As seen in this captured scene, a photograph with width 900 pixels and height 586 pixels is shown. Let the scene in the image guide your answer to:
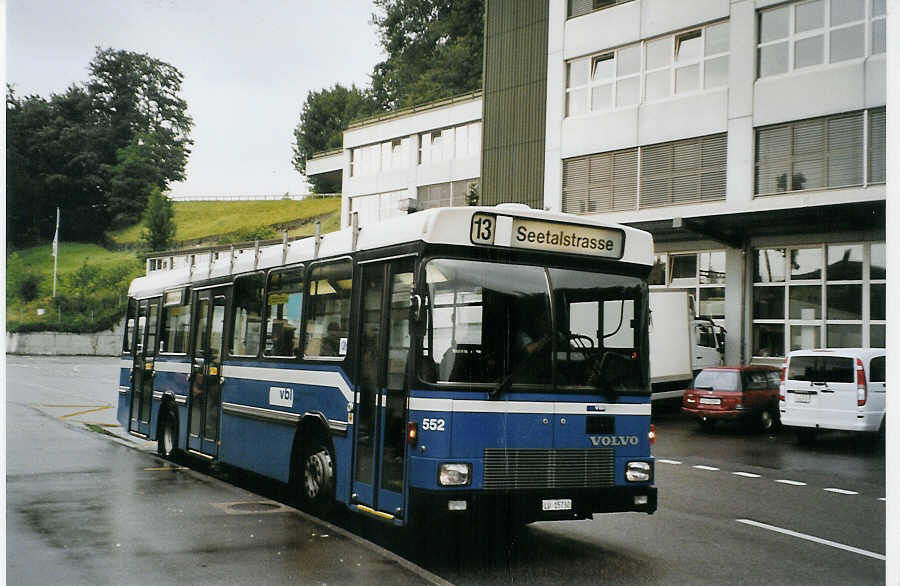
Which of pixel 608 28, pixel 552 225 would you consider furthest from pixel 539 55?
pixel 552 225

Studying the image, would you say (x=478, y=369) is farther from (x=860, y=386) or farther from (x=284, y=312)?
(x=860, y=386)

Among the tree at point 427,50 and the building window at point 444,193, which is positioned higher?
the tree at point 427,50

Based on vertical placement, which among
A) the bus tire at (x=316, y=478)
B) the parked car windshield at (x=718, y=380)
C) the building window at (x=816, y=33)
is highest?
the building window at (x=816, y=33)

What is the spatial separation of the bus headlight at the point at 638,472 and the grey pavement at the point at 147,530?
5.76 ft

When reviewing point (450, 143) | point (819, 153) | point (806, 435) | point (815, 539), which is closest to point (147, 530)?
point (450, 143)

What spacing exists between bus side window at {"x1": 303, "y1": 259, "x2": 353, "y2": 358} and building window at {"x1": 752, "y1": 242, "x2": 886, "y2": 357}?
4567mm

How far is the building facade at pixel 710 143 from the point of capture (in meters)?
9.65

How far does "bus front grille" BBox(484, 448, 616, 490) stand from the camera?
22.4 ft

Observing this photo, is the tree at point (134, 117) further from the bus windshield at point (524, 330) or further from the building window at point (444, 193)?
the bus windshield at point (524, 330)

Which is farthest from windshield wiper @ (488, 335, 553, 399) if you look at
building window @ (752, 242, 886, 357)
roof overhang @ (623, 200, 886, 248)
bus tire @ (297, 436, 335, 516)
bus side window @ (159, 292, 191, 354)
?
bus side window @ (159, 292, 191, 354)

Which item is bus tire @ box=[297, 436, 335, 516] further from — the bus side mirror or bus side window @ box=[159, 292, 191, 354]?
bus side window @ box=[159, 292, 191, 354]

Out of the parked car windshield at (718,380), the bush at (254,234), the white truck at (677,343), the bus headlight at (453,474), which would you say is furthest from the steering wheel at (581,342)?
the white truck at (677,343)

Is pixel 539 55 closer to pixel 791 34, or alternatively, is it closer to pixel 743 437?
pixel 791 34

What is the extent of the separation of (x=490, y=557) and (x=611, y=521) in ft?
7.53
